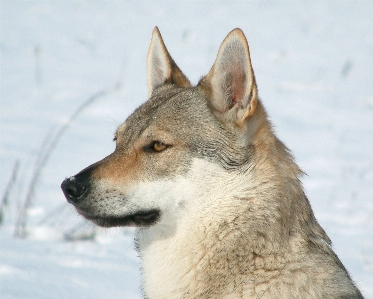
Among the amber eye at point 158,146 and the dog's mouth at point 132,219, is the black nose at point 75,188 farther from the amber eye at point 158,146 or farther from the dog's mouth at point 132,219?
the amber eye at point 158,146

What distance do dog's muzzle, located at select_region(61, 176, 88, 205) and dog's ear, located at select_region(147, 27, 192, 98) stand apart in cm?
126

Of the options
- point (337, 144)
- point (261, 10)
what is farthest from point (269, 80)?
point (261, 10)

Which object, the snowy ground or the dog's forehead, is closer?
the dog's forehead

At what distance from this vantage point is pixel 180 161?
12.0 ft

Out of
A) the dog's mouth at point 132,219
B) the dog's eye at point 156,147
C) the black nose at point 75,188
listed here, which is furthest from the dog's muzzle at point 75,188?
the dog's eye at point 156,147

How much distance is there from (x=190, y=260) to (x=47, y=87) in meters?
8.67

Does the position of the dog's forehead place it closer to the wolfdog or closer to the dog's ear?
the wolfdog

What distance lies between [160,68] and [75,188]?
1.42m

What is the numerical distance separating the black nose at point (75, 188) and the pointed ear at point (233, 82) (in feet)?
3.19

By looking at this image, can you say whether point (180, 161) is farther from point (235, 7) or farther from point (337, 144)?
point (235, 7)

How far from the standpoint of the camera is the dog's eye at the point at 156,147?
3.71 meters

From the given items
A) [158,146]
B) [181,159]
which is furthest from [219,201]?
[158,146]

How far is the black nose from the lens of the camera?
3.58 m

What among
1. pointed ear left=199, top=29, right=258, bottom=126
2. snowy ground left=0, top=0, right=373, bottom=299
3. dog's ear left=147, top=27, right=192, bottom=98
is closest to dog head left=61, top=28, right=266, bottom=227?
pointed ear left=199, top=29, right=258, bottom=126
